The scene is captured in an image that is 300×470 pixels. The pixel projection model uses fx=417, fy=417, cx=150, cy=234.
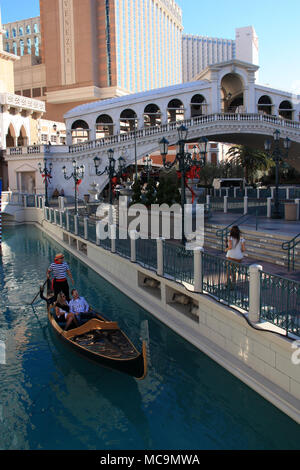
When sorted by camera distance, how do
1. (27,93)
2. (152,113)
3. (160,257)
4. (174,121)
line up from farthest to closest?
(27,93) < (152,113) < (174,121) < (160,257)

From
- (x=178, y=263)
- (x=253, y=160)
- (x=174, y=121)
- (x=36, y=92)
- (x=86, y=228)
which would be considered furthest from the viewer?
(x=36, y=92)

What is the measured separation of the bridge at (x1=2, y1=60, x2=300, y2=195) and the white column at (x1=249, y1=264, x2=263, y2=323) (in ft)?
92.0

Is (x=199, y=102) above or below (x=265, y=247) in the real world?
above

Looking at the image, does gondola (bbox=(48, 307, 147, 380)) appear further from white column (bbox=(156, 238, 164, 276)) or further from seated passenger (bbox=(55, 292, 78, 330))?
white column (bbox=(156, 238, 164, 276))

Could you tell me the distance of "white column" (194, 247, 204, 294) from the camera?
27.9ft

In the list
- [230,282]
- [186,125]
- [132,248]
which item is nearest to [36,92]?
[186,125]

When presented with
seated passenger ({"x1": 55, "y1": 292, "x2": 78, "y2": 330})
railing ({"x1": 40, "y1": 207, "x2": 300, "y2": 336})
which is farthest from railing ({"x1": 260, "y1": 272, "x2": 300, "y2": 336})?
seated passenger ({"x1": 55, "y1": 292, "x2": 78, "y2": 330})

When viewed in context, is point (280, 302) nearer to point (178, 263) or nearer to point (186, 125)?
point (178, 263)

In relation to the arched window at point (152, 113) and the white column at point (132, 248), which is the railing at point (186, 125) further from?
the white column at point (132, 248)

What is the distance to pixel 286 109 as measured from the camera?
42844 millimetres

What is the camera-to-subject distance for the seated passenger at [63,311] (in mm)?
8627

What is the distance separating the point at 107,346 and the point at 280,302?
10.2ft

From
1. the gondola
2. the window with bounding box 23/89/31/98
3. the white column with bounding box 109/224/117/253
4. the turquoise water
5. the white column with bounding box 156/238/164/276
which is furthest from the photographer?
the window with bounding box 23/89/31/98

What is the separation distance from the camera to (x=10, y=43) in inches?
2990
